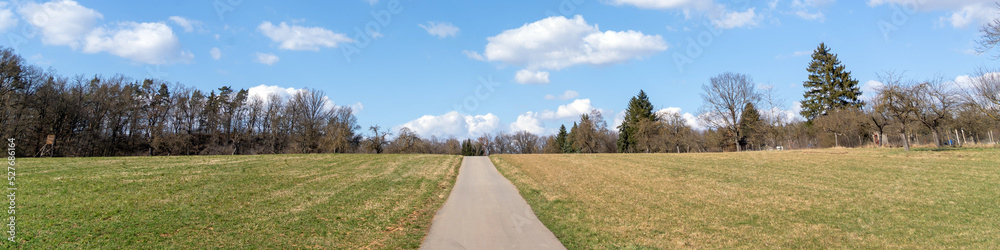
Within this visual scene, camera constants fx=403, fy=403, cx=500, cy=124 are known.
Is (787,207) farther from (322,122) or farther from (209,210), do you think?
(322,122)

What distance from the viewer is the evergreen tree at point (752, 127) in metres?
57.9

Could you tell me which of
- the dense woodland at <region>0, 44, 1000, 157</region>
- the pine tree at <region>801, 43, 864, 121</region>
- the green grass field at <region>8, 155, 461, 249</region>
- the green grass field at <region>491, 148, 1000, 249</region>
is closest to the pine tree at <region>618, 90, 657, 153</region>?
the dense woodland at <region>0, 44, 1000, 157</region>

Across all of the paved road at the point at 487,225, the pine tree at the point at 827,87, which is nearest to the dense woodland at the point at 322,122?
the pine tree at the point at 827,87

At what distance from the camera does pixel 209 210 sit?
11219mm

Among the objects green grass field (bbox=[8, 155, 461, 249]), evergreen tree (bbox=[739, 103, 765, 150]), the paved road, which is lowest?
the paved road

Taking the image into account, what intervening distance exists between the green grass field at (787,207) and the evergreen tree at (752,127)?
3925 centimetres

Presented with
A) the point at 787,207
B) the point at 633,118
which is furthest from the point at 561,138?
the point at 787,207

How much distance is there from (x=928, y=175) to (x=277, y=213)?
2414 cm

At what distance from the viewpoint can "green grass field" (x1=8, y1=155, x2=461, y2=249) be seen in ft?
27.0

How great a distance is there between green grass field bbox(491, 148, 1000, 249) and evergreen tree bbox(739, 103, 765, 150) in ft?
129

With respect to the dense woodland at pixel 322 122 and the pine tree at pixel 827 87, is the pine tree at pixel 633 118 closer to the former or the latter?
the dense woodland at pixel 322 122

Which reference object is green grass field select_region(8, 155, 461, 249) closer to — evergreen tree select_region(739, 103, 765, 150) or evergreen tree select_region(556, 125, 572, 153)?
evergreen tree select_region(739, 103, 765, 150)

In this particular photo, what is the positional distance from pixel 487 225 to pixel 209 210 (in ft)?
25.7

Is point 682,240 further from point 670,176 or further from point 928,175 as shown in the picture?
point 928,175
